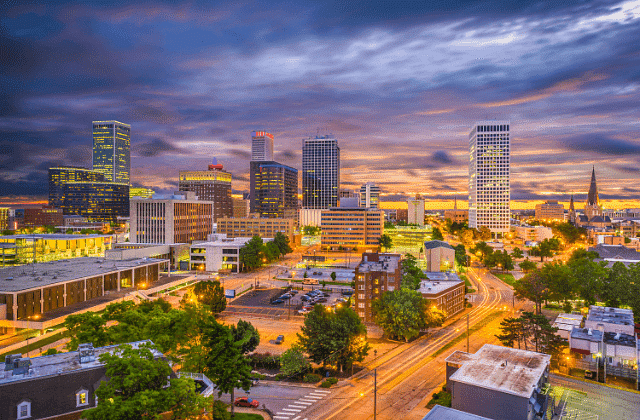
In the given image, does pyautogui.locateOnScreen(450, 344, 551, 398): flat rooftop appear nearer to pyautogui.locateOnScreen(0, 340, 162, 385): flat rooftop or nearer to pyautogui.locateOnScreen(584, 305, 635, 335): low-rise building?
pyautogui.locateOnScreen(584, 305, 635, 335): low-rise building

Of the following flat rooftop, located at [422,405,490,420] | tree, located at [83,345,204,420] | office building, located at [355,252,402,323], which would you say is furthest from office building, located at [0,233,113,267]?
flat rooftop, located at [422,405,490,420]

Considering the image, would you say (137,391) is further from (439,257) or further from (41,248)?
(41,248)

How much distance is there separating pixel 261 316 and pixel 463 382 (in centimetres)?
4948

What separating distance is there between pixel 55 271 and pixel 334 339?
65827 millimetres

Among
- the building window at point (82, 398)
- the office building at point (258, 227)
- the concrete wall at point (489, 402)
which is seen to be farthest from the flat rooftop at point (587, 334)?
the office building at point (258, 227)

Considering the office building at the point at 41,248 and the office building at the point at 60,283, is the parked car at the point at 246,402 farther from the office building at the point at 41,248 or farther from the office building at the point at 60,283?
the office building at the point at 41,248

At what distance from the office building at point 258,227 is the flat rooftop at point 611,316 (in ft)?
462

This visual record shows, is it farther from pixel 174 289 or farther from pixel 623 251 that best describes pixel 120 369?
pixel 623 251

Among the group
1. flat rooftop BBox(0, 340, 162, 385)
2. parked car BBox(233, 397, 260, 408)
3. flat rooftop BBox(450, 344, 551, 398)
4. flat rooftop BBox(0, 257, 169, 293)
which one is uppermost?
flat rooftop BBox(0, 340, 162, 385)

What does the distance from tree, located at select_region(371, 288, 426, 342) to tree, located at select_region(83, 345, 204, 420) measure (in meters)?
41.7

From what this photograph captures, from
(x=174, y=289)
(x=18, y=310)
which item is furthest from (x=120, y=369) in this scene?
(x=174, y=289)

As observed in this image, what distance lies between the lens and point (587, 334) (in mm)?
53500

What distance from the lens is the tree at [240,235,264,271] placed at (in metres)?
127

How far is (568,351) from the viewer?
56.0m
